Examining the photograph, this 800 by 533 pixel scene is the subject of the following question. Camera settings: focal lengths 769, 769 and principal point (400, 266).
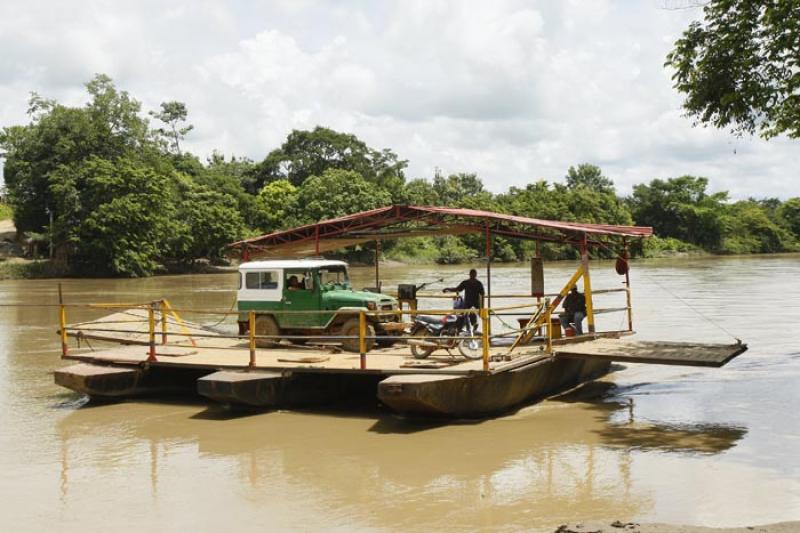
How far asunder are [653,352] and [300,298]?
6.54 m

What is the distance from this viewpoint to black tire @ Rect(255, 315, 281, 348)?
1500 cm

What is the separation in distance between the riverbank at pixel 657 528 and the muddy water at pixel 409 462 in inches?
25.2

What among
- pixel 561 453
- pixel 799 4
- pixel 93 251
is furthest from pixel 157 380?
pixel 93 251

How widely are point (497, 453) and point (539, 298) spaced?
565 cm

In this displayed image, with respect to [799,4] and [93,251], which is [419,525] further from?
[93,251]

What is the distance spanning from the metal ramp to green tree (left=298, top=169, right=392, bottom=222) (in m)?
54.3

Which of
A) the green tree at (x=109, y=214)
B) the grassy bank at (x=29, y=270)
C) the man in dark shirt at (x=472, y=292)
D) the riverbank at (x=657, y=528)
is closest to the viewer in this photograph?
the riverbank at (x=657, y=528)

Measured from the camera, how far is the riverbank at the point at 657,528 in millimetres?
6832

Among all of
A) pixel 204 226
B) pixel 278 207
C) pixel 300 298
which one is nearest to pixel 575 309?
pixel 300 298

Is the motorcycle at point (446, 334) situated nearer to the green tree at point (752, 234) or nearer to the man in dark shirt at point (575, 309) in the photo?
the man in dark shirt at point (575, 309)

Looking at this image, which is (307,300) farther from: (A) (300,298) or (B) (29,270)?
(B) (29,270)

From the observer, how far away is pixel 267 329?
49.8ft

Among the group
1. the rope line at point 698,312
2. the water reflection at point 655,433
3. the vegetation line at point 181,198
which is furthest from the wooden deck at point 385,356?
the vegetation line at point 181,198


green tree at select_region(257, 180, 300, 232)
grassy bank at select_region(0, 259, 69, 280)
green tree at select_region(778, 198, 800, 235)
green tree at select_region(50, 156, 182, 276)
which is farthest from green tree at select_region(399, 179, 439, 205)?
green tree at select_region(778, 198, 800, 235)
